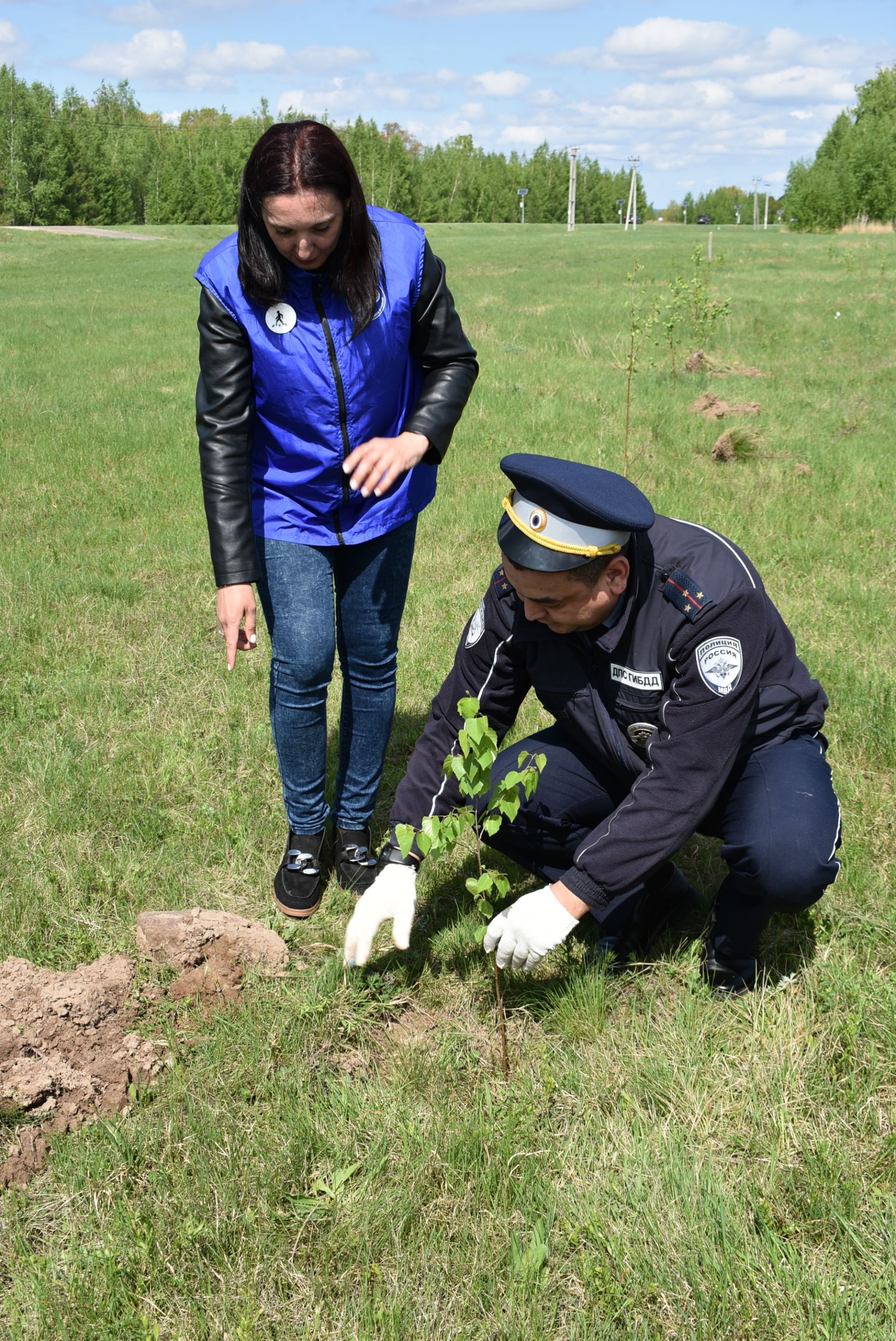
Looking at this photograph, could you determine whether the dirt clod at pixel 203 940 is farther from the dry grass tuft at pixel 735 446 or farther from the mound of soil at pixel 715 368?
the mound of soil at pixel 715 368

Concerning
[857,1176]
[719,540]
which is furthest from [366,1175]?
[719,540]

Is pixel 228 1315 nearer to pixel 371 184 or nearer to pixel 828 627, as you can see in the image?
pixel 828 627

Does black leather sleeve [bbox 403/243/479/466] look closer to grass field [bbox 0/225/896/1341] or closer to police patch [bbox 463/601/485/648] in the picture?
police patch [bbox 463/601/485/648]

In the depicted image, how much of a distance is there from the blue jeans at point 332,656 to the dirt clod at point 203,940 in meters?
0.51

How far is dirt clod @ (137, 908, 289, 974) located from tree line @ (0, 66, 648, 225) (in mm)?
56736

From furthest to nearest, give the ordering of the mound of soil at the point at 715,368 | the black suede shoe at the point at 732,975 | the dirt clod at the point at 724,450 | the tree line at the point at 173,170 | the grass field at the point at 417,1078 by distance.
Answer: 1. the tree line at the point at 173,170
2. the mound of soil at the point at 715,368
3. the dirt clod at the point at 724,450
4. the black suede shoe at the point at 732,975
5. the grass field at the point at 417,1078

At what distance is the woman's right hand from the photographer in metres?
2.73

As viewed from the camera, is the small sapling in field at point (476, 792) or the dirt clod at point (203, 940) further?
the dirt clod at point (203, 940)

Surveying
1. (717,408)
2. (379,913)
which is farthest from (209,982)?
(717,408)

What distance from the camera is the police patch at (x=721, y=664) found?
235 cm

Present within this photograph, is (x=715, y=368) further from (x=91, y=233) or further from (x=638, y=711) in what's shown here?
(x=91, y=233)

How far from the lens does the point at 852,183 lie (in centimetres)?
5541

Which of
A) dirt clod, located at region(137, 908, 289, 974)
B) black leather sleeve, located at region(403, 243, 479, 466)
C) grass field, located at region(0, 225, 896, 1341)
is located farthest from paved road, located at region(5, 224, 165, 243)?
dirt clod, located at region(137, 908, 289, 974)

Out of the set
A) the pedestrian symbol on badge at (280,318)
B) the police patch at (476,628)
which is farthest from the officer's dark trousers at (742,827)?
the pedestrian symbol on badge at (280,318)
